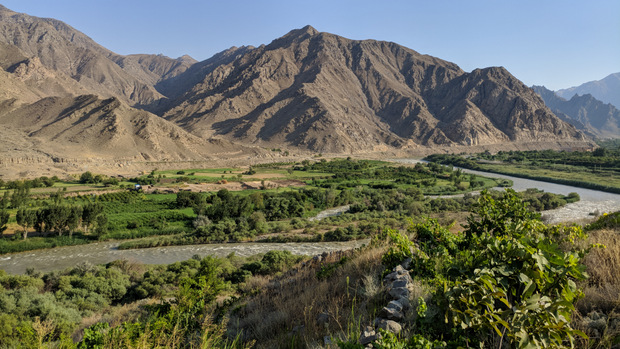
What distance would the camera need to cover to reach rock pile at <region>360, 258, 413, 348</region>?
11.8 feet

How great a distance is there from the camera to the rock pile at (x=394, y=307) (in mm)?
3588

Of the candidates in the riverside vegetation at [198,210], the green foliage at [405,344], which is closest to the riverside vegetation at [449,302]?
the green foliage at [405,344]

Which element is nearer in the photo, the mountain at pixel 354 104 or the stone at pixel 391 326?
the stone at pixel 391 326

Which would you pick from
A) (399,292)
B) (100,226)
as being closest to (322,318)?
(399,292)

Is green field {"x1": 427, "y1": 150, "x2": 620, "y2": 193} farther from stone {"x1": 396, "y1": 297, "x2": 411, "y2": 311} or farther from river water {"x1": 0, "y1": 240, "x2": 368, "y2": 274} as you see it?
stone {"x1": 396, "y1": 297, "x2": 411, "y2": 311}

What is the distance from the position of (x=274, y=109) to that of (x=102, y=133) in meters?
73.0

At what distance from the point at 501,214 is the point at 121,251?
3320 cm

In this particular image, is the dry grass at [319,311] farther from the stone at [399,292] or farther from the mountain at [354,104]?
the mountain at [354,104]

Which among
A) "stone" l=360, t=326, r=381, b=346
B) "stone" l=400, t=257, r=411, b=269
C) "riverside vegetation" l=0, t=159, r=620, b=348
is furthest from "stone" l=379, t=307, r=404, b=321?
"stone" l=400, t=257, r=411, b=269

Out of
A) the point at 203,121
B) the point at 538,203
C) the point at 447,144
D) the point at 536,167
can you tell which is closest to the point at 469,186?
the point at 538,203

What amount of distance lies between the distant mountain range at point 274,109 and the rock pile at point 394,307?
84.7m

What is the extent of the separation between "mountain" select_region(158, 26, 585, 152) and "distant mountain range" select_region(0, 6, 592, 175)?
1.97 feet

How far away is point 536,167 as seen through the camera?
89.2 m

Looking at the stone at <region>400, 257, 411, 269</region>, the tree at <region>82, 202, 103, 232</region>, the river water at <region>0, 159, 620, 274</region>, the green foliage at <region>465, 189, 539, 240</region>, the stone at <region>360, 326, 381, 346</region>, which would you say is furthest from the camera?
Result: the tree at <region>82, 202, 103, 232</region>
